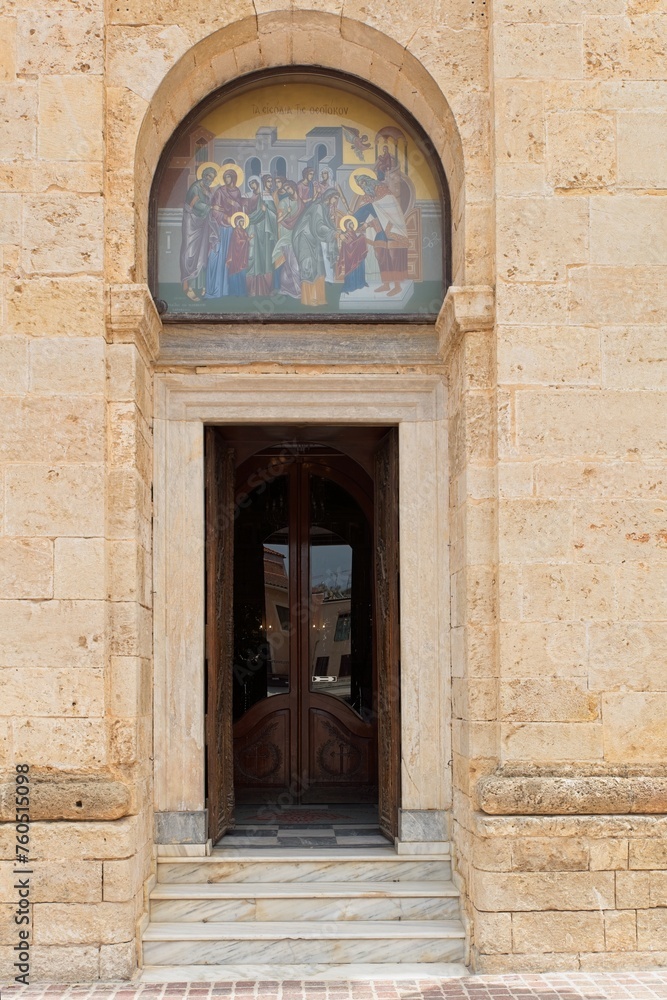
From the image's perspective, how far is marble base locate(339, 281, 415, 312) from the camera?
249 inches

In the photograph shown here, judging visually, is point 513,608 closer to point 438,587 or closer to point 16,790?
point 438,587

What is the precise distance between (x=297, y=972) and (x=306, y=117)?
474cm

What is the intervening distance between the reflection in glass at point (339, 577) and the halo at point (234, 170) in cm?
347

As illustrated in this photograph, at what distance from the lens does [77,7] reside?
18.8 ft

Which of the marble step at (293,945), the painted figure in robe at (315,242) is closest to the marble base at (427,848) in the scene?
the marble step at (293,945)

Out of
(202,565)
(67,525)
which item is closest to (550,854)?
(202,565)

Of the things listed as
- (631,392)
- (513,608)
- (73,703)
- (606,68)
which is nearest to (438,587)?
(513,608)

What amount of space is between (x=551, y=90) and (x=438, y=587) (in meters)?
2.76

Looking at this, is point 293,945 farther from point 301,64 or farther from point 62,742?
point 301,64

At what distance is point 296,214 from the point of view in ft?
20.9

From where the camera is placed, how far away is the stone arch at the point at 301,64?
235 inches

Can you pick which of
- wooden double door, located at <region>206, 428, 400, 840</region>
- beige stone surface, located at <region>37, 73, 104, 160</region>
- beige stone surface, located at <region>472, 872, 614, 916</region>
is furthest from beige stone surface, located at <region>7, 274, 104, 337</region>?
beige stone surface, located at <region>472, 872, 614, 916</region>

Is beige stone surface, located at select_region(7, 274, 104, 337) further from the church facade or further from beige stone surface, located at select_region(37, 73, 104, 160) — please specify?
beige stone surface, located at select_region(37, 73, 104, 160)

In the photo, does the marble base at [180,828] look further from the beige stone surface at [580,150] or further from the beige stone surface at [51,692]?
the beige stone surface at [580,150]
